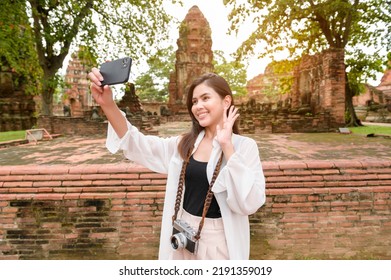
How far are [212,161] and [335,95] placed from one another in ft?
39.9

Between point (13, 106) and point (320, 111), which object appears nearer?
point (320, 111)

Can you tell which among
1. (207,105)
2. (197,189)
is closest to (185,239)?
(197,189)

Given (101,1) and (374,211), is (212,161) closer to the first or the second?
(374,211)

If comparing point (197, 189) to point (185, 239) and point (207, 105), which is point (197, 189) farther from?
point (207, 105)

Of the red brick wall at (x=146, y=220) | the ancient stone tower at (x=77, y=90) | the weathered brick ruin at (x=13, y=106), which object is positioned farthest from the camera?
the ancient stone tower at (x=77, y=90)

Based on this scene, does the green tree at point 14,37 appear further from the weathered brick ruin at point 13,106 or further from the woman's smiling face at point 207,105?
the woman's smiling face at point 207,105

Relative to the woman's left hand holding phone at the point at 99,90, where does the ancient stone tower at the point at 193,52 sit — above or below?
above

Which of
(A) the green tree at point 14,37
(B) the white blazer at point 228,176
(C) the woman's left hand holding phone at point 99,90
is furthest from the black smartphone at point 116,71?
(A) the green tree at point 14,37

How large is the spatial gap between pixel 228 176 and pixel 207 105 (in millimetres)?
455

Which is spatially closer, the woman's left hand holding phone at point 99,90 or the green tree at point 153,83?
the woman's left hand holding phone at point 99,90

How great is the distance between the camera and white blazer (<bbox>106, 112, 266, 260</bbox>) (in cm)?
137

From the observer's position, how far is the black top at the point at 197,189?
1.57 meters

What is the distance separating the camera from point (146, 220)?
12.4ft

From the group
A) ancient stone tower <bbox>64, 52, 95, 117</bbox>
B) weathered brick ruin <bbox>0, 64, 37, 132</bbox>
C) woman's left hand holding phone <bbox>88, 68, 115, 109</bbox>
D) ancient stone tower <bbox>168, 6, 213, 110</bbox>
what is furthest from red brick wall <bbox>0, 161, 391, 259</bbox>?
ancient stone tower <bbox>168, 6, 213, 110</bbox>
